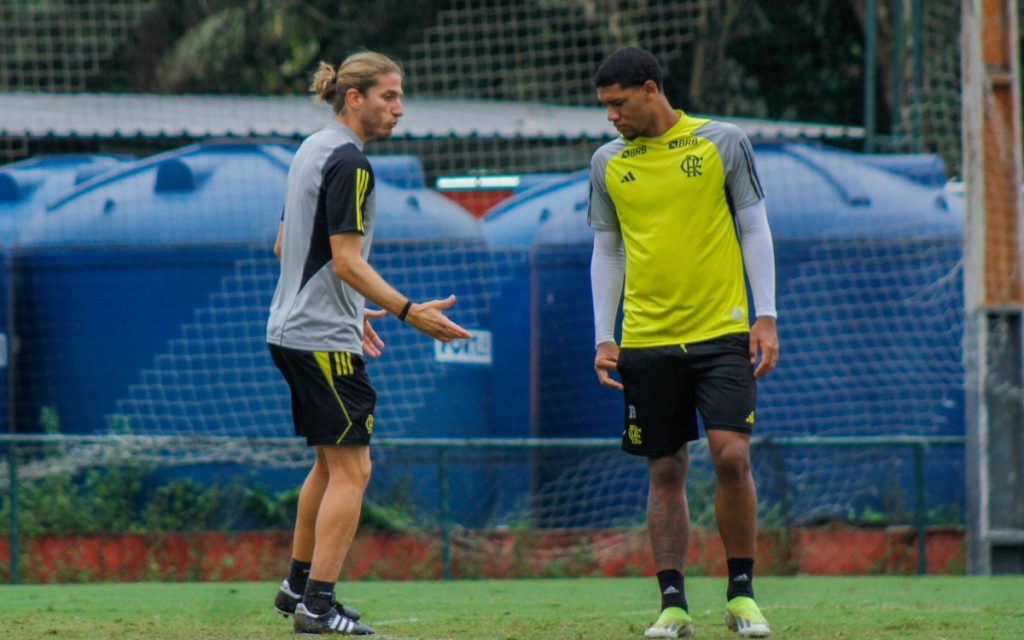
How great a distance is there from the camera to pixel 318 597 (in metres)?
5.57

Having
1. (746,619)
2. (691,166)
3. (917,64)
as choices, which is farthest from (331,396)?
(917,64)

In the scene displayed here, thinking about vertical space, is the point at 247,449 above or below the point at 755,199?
below

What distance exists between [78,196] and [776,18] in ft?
50.7

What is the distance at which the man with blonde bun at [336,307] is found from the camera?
5.55m

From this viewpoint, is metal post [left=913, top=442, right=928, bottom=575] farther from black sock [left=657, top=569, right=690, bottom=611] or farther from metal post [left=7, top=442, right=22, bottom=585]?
metal post [left=7, top=442, right=22, bottom=585]

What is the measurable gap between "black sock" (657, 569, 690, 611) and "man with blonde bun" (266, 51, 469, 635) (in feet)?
3.39

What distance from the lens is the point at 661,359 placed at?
19.1 feet

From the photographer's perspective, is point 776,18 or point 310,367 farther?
point 776,18

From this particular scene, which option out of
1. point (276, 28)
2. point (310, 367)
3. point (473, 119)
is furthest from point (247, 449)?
point (276, 28)

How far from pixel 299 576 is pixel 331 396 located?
0.76 m

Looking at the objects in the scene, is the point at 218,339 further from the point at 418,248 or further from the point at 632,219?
the point at 632,219

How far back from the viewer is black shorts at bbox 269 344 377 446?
5.60 m

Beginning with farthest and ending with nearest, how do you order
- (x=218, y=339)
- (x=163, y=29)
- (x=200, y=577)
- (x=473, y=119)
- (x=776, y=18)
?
(x=163, y=29)
(x=776, y=18)
(x=473, y=119)
(x=218, y=339)
(x=200, y=577)

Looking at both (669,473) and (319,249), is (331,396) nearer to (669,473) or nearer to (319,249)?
(319,249)
